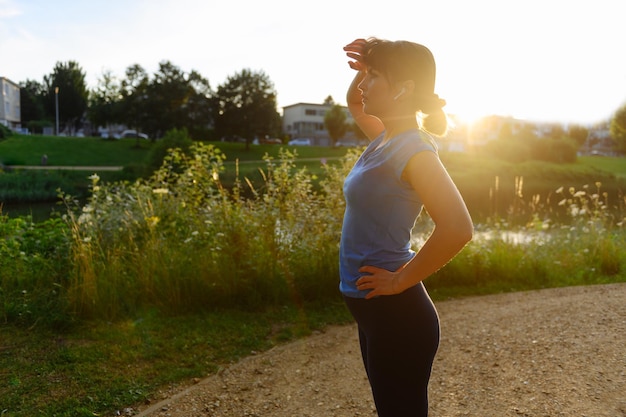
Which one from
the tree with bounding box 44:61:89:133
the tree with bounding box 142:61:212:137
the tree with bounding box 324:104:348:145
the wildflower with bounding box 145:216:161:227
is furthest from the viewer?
the tree with bounding box 44:61:89:133

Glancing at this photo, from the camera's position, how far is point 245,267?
6051mm

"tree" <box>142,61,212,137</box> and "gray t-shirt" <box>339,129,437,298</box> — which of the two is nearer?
"gray t-shirt" <box>339,129,437,298</box>

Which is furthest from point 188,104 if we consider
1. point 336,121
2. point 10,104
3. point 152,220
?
point 152,220

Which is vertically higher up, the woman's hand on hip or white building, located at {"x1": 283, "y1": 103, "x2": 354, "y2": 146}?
white building, located at {"x1": 283, "y1": 103, "x2": 354, "y2": 146}

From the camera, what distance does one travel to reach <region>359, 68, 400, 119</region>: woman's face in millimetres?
1791

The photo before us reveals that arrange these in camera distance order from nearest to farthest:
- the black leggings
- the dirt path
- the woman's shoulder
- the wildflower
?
the woman's shoulder < the black leggings < the dirt path < the wildflower

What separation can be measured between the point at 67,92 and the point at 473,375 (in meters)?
74.2

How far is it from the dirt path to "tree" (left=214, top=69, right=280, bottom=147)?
48465 mm

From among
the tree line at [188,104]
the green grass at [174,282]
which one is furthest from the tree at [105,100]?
the green grass at [174,282]

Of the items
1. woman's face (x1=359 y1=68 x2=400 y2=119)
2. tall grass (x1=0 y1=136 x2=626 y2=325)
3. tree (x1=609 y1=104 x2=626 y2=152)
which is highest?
tree (x1=609 y1=104 x2=626 y2=152)

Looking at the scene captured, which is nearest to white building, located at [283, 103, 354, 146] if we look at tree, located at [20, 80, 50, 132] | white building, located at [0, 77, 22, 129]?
tree, located at [20, 80, 50, 132]

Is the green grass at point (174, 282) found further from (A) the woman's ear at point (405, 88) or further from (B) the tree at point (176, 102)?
(B) the tree at point (176, 102)

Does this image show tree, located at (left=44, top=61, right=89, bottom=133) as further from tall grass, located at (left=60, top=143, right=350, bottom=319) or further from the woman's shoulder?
the woman's shoulder

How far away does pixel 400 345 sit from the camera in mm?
1789
